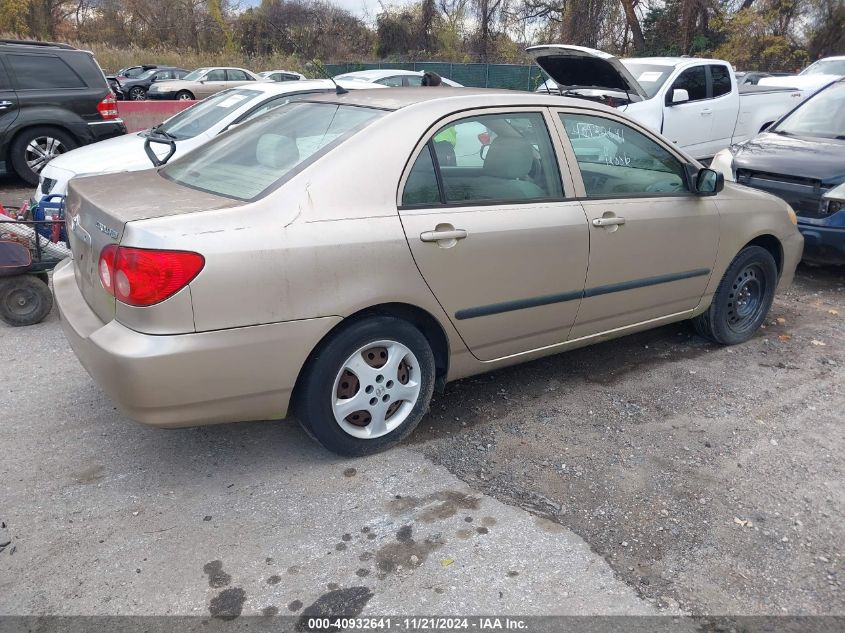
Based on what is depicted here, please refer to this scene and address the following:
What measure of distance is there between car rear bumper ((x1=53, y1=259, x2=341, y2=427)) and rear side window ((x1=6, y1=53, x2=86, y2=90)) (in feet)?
25.5

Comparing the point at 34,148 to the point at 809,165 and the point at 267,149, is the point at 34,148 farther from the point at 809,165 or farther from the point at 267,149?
the point at 809,165

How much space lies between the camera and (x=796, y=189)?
21.0 feet

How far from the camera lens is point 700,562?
111 inches

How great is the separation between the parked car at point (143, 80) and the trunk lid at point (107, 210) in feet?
73.5

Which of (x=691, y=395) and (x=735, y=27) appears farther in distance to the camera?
(x=735, y=27)

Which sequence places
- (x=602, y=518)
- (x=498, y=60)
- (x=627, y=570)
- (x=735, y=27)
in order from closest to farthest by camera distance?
(x=627, y=570) < (x=602, y=518) < (x=735, y=27) < (x=498, y=60)

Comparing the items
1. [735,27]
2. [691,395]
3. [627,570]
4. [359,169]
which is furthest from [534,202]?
[735,27]

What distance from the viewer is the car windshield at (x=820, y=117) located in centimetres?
723

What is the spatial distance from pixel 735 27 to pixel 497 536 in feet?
109

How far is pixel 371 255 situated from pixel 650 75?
8.17 metres

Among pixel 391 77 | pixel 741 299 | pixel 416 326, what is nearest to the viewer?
pixel 416 326

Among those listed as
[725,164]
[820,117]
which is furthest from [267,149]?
[820,117]

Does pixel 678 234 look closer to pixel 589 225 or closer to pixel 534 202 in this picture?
pixel 589 225

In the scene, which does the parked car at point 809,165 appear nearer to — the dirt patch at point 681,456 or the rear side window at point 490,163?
the dirt patch at point 681,456
